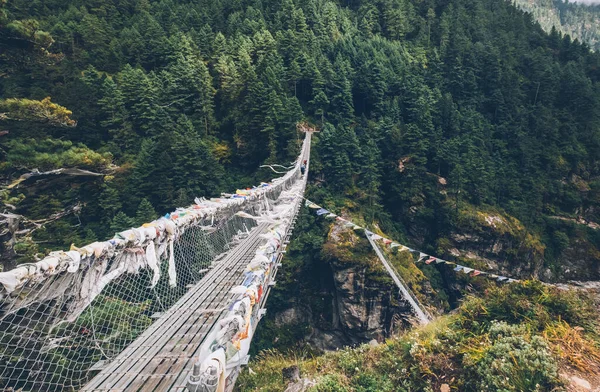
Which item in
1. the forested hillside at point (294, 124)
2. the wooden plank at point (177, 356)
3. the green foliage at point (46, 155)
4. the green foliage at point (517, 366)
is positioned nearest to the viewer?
the green foliage at point (517, 366)

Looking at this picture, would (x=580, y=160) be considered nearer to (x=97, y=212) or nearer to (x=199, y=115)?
(x=199, y=115)

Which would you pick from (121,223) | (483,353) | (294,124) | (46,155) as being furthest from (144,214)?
(483,353)

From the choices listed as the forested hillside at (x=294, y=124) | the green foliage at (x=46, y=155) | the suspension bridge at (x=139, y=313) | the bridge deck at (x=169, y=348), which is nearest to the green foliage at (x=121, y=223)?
the forested hillside at (x=294, y=124)

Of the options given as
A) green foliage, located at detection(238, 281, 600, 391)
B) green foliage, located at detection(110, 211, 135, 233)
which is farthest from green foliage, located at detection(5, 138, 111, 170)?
green foliage, located at detection(238, 281, 600, 391)

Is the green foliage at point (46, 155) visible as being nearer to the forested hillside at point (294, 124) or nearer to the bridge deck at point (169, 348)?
the forested hillside at point (294, 124)

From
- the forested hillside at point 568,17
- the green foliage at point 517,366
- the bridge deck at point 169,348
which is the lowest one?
the bridge deck at point 169,348

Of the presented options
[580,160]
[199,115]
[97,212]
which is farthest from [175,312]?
[580,160]
